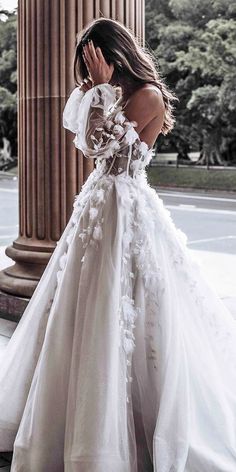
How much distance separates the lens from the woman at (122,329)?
9.98 feet

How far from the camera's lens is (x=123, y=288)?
320 cm

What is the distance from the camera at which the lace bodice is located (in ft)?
10.6

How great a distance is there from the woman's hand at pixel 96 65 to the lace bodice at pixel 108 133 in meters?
0.03

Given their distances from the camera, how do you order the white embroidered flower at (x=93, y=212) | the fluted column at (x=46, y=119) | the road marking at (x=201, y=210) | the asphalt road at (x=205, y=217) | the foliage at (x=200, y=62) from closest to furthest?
the white embroidered flower at (x=93, y=212) < the fluted column at (x=46, y=119) < the asphalt road at (x=205, y=217) < the road marking at (x=201, y=210) < the foliage at (x=200, y=62)

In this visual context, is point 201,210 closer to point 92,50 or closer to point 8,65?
point 8,65

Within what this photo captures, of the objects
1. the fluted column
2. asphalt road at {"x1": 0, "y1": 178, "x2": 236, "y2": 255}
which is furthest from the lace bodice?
asphalt road at {"x1": 0, "y1": 178, "x2": 236, "y2": 255}

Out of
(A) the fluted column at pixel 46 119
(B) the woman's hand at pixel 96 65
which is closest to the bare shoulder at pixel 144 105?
(B) the woman's hand at pixel 96 65

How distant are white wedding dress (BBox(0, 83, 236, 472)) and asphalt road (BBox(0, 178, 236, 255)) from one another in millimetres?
7843

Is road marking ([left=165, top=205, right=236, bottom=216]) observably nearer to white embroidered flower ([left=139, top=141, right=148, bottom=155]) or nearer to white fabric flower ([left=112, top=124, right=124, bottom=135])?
white embroidered flower ([left=139, top=141, right=148, bottom=155])

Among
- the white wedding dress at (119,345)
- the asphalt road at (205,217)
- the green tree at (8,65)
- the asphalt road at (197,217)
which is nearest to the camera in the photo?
the white wedding dress at (119,345)

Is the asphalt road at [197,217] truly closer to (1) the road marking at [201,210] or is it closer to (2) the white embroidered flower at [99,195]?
(1) the road marking at [201,210]

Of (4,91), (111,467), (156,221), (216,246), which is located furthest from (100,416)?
(4,91)

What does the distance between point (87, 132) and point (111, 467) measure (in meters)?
1.39

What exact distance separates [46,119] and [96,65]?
2431 mm
